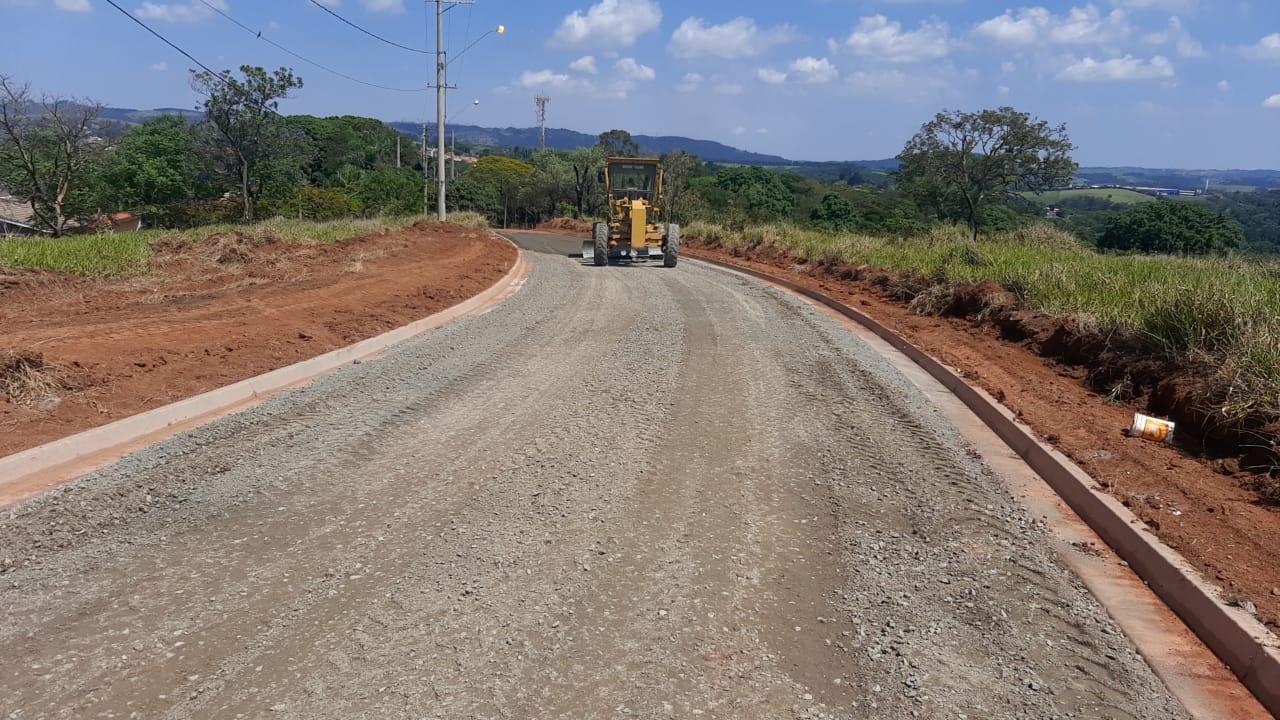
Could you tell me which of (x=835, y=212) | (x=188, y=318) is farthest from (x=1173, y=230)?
(x=188, y=318)

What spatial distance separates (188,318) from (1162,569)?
10506mm

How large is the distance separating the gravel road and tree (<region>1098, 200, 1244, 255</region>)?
27.7 meters

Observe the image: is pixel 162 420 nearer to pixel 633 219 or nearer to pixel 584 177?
pixel 633 219

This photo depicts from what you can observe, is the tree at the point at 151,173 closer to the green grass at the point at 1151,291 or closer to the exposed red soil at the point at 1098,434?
the green grass at the point at 1151,291

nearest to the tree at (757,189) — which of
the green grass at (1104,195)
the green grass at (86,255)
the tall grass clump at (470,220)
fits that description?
the green grass at (1104,195)

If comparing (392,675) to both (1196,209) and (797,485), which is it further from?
(1196,209)

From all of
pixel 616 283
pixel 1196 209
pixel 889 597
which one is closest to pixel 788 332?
pixel 616 283

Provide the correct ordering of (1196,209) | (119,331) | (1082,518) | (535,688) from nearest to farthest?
(535,688)
(1082,518)
(119,331)
(1196,209)

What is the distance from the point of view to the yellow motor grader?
22031 millimetres

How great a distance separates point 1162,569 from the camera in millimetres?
4402

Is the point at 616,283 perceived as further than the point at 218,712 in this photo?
Yes

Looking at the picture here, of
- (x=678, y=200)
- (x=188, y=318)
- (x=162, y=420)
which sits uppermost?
(x=678, y=200)

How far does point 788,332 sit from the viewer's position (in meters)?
12.1

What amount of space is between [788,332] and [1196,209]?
28.0 m
